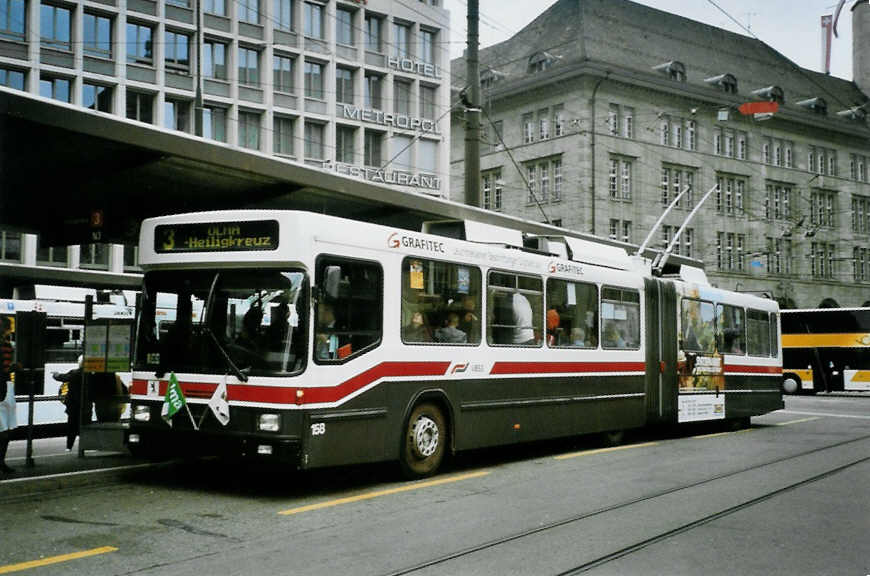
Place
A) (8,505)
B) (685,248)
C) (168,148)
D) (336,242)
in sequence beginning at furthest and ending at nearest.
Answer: (685,248) < (168,148) < (336,242) < (8,505)

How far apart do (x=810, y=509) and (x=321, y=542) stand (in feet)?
15.3

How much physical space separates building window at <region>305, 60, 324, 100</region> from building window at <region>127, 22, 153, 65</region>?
27.7ft

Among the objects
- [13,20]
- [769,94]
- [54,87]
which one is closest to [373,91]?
[54,87]

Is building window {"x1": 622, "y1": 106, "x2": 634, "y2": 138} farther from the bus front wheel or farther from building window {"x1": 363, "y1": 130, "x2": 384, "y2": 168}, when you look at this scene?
the bus front wheel

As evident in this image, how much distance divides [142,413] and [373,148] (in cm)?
4260

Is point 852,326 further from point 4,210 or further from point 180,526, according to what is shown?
point 180,526

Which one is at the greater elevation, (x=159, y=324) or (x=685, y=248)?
(x=685, y=248)

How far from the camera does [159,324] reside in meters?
10.2

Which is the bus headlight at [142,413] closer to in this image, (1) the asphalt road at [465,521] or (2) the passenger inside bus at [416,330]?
(1) the asphalt road at [465,521]

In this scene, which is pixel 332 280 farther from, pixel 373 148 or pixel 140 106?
pixel 373 148

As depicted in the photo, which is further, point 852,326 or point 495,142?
point 495,142

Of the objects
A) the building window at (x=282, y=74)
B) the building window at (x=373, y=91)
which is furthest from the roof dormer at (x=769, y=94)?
the building window at (x=282, y=74)

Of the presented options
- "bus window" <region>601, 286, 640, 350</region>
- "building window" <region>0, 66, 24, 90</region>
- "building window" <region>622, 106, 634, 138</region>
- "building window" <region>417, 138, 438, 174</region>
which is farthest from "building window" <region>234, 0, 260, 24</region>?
"bus window" <region>601, 286, 640, 350</region>

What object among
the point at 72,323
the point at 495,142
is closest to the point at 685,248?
the point at 495,142
